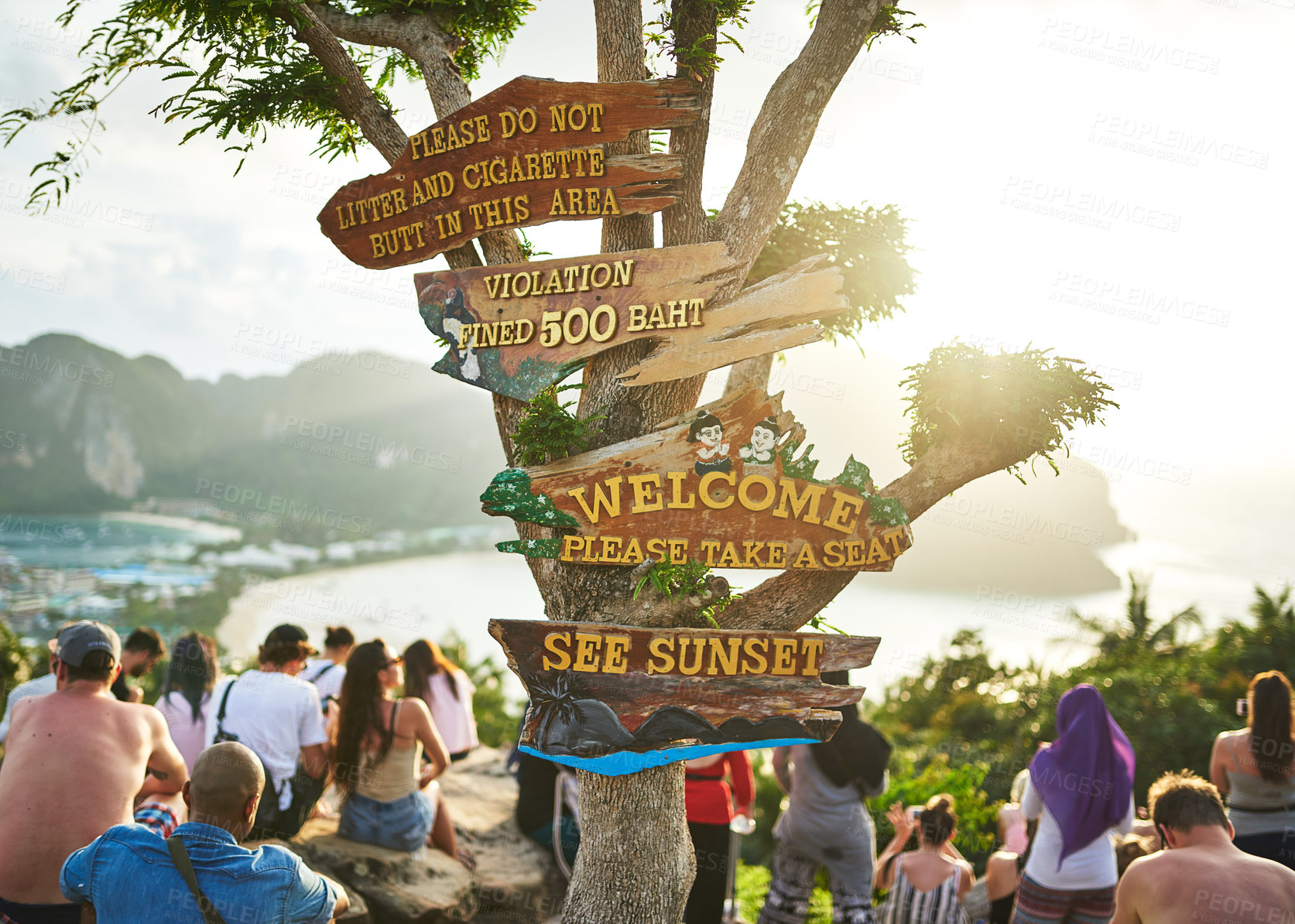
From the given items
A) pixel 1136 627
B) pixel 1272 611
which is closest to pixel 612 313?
pixel 1272 611

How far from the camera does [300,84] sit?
3955mm

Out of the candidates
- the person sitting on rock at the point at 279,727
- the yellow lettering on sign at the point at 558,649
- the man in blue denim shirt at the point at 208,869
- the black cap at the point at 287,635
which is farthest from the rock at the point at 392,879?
the man in blue denim shirt at the point at 208,869

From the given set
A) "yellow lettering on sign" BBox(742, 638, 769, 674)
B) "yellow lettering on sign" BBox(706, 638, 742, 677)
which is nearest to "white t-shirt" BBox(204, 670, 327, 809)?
"yellow lettering on sign" BBox(706, 638, 742, 677)

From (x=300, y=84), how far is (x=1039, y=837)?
18.2 ft

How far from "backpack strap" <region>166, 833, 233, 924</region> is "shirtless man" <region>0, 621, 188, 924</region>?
1174 millimetres

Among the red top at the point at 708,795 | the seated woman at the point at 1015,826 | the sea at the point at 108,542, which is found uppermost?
the red top at the point at 708,795

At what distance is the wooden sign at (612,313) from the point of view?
334 centimetres

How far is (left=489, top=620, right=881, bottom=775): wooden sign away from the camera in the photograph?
131 inches

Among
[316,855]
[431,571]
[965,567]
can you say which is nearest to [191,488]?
[431,571]

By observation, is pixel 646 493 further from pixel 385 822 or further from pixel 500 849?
pixel 500 849

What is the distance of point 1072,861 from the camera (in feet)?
12.2

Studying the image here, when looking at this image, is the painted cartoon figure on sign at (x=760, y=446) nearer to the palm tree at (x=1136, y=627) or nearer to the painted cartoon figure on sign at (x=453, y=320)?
the painted cartoon figure on sign at (x=453, y=320)

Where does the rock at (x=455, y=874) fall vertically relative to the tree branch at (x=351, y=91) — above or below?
below

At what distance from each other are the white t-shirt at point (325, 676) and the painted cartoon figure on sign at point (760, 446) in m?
3.57
